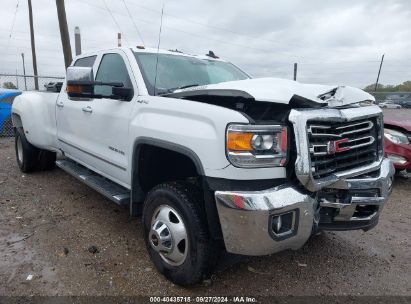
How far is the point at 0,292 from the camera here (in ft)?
9.66

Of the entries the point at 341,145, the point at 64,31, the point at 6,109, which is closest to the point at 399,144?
the point at 341,145

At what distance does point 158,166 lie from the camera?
3430 millimetres

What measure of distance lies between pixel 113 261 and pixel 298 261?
1.68 metres

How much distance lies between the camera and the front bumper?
7.92ft

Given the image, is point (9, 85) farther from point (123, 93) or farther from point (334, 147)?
point (334, 147)

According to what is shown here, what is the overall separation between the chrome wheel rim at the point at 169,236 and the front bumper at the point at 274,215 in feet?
1.48

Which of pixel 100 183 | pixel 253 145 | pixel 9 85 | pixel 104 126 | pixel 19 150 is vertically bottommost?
pixel 9 85

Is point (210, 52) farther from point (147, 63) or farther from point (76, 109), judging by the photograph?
point (76, 109)

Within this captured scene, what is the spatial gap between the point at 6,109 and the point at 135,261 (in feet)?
28.1

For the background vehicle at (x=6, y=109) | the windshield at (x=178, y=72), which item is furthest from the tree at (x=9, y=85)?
the windshield at (x=178, y=72)

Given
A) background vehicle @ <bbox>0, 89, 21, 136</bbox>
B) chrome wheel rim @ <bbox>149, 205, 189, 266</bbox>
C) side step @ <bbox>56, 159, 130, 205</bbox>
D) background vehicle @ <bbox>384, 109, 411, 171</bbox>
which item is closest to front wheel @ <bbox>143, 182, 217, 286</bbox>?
chrome wheel rim @ <bbox>149, 205, 189, 266</bbox>

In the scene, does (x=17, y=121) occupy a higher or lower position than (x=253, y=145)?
lower

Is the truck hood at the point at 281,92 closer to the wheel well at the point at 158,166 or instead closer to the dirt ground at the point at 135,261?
the wheel well at the point at 158,166

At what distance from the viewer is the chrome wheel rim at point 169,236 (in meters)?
2.90
